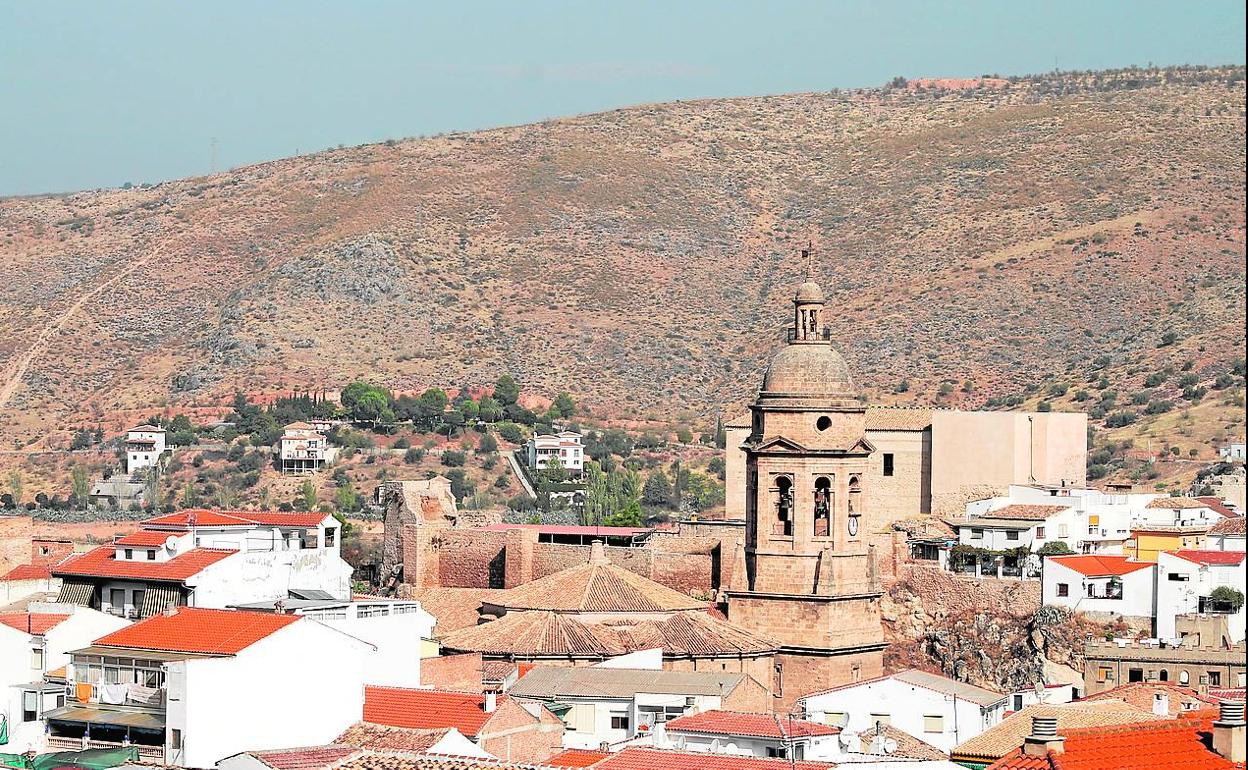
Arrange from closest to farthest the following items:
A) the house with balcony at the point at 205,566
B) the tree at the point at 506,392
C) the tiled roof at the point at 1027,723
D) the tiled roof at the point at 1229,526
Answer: the tiled roof at the point at 1027,723
the house with balcony at the point at 205,566
the tiled roof at the point at 1229,526
the tree at the point at 506,392

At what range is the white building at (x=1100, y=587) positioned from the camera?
182 feet

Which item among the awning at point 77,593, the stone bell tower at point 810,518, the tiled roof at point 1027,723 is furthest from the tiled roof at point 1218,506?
the awning at point 77,593

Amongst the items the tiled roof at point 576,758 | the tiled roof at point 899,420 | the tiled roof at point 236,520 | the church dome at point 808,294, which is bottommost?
the tiled roof at point 576,758

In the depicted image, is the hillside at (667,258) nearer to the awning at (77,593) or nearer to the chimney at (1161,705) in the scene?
the chimney at (1161,705)

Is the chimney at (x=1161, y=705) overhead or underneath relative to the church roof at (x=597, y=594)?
underneath

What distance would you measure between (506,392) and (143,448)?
1701cm

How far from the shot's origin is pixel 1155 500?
221 ft

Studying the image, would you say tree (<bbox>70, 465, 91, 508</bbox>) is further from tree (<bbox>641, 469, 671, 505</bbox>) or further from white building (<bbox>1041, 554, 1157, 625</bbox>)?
white building (<bbox>1041, 554, 1157, 625</bbox>)

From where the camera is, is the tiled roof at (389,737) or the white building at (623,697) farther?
the white building at (623,697)

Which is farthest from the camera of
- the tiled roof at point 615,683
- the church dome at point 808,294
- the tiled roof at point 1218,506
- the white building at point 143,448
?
the white building at point 143,448

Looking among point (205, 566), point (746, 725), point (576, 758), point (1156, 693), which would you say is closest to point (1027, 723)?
point (746, 725)

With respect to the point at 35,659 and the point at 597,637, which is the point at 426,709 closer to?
the point at 35,659

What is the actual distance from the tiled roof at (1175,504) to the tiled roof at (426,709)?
31196 millimetres

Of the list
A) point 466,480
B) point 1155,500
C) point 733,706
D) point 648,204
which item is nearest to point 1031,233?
point 648,204
